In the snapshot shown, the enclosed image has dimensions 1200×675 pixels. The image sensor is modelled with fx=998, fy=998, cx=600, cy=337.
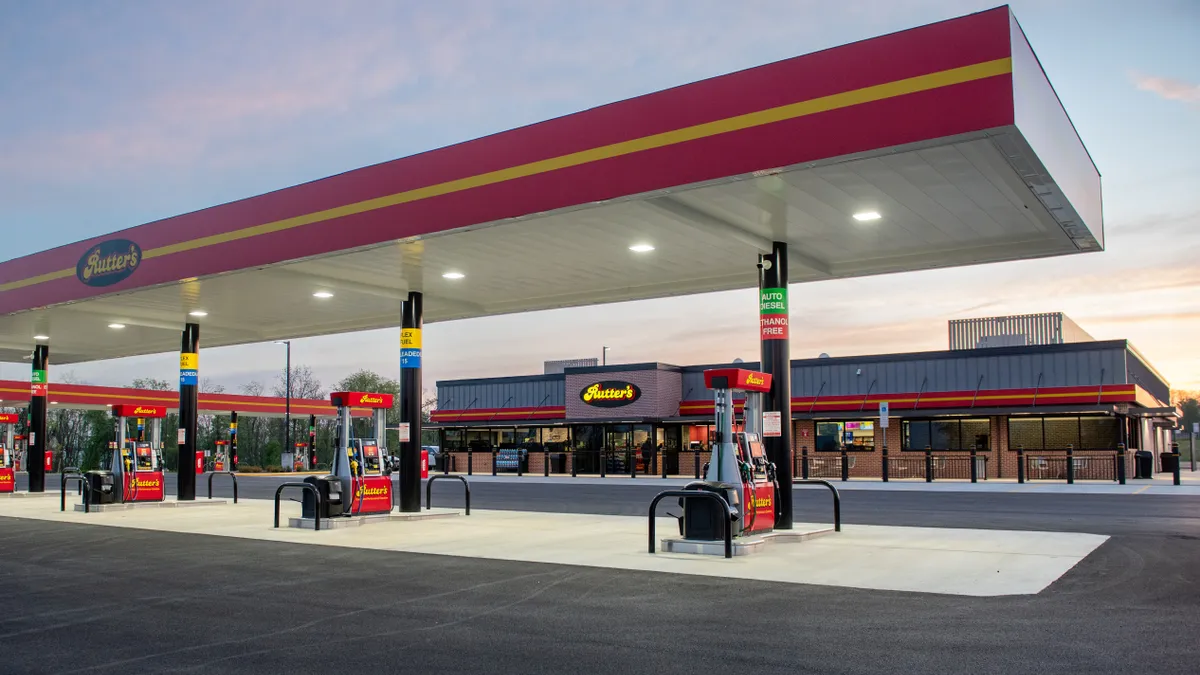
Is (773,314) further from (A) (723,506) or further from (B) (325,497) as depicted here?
(B) (325,497)

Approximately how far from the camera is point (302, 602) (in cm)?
892

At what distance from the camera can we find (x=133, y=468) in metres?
22.4

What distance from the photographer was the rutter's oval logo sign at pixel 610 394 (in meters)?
40.9

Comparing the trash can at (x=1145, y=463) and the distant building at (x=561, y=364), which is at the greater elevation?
the distant building at (x=561, y=364)

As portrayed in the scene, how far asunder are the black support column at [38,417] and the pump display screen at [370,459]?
50.2 feet

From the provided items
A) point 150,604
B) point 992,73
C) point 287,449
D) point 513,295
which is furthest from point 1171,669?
point 287,449

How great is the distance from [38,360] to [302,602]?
23.8 meters

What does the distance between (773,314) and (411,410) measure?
25.2ft

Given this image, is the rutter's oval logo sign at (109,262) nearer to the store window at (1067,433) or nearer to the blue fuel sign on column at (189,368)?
the blue fuel sign on column at (189,368)

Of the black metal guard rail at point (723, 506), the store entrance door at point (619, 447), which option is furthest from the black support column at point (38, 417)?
the black metal guard rail at point (723, 506)

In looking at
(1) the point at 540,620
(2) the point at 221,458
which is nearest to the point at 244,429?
(2) the point at 221,458

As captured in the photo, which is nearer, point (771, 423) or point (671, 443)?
point (771, 423)

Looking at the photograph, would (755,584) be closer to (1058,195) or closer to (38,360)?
(1058,195)

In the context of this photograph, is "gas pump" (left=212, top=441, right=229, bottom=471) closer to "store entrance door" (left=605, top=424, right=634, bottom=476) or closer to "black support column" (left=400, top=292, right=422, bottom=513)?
"store entrance door" (left=605, top=424, right=634, bottom=476)
